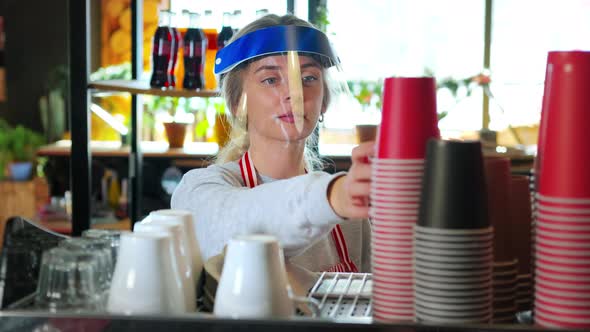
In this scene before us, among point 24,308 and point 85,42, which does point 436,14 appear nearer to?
point 85,42

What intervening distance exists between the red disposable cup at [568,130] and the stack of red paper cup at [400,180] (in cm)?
13

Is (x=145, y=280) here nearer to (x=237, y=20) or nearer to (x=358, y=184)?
(x=358, y=184)

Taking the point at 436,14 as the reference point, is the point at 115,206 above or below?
below

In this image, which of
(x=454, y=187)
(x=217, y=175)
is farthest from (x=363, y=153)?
(x=217, y=175)

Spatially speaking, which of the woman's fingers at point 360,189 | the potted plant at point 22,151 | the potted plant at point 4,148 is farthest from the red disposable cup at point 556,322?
the potted plant at point 4,148

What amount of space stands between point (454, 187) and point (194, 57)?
246 centimetres

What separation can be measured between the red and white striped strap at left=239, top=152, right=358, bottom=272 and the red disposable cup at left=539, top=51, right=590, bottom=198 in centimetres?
85

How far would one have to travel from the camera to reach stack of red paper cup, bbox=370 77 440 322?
2.96 feet

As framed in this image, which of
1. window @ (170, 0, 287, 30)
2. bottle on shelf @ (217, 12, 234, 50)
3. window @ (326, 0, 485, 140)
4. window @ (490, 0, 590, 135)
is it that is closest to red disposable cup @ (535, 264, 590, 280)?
window @ (170, 0, 287, 30)

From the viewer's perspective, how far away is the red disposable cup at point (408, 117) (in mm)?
900

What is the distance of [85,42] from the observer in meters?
2.68

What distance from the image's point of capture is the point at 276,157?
1.71 metres

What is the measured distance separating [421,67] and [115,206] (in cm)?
264

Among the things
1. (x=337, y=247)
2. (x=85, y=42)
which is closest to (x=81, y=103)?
(x=85, y=42)
